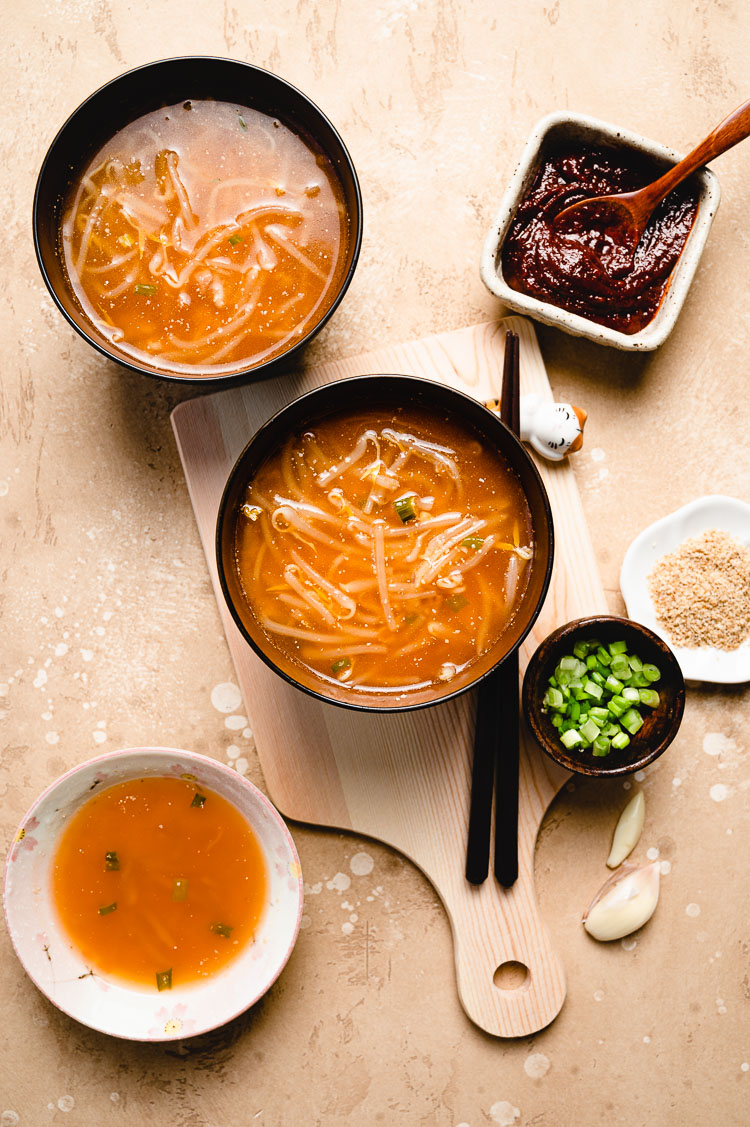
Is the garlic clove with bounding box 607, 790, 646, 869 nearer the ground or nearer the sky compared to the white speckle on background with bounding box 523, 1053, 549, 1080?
nearer the sky

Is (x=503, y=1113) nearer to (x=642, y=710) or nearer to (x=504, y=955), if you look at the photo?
(x=504, y=955)

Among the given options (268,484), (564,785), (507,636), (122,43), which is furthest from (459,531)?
(122,43)

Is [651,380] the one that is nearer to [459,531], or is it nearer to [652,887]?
[459,531]

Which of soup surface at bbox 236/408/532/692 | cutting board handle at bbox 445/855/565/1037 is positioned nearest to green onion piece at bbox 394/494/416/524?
soup surface at bbox 236/408/532/692

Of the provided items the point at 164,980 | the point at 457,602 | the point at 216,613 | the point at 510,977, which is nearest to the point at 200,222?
the point at 216,613

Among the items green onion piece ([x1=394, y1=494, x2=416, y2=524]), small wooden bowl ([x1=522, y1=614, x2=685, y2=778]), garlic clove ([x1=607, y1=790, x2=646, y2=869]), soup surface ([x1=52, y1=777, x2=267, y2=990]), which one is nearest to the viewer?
green onion piece ([x1=394, y1=494, x2=416, y2=524])

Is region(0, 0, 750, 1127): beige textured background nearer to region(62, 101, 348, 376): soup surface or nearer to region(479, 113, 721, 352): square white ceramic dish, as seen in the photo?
region(479, 113, 721, 352): square white ceramic dish
